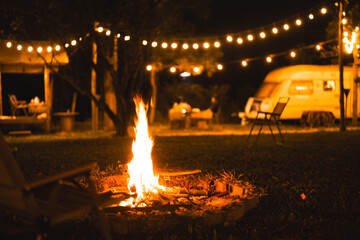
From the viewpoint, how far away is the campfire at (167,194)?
155 inches

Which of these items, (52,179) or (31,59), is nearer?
(52,179)

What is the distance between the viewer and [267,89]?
17.3m

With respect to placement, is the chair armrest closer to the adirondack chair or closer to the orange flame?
the adirondack chair

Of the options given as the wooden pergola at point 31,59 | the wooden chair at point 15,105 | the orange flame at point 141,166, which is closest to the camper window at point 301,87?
the wooden pergola at point 31,59

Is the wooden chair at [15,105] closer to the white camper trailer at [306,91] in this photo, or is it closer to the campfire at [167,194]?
the white camper trailer at [306,91]

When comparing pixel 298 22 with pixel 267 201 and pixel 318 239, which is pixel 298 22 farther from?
pixel 318 239

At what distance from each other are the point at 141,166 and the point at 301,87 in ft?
41.6

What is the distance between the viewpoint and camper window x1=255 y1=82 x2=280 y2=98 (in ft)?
55.0

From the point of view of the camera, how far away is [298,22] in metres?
12.7

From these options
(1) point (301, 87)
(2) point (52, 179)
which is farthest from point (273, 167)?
(1) point (301, 87)

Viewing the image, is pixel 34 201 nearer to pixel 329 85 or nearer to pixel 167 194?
pixel 167 194

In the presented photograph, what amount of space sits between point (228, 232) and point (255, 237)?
25 cm

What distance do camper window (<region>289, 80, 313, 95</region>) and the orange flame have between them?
12.0 m

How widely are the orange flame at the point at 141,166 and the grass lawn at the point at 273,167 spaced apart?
1.05m
